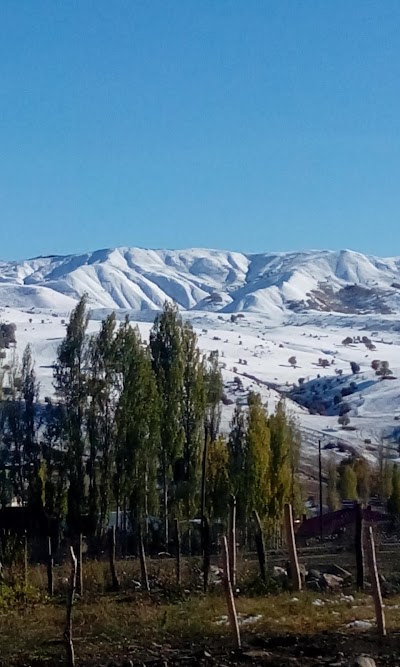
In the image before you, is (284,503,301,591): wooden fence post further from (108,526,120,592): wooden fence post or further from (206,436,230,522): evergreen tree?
(206,436,230,522): evergreen tree

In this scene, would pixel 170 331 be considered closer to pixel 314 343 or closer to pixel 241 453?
pixel 241 453

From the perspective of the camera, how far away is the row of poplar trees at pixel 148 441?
33.9 meters

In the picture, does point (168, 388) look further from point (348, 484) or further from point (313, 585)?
point (348, 484)

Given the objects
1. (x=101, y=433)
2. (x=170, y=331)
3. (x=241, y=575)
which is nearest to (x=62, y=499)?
(x=101, y=433)

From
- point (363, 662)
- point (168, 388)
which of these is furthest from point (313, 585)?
point (168, 388)

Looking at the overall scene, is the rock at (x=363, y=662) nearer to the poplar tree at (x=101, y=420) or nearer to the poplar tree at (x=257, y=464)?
the poplar tree at (x=257, y=464)

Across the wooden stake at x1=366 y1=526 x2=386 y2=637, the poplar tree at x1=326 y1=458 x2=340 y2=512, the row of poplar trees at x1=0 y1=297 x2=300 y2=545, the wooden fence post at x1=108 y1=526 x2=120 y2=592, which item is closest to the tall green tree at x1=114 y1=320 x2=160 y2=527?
the row of poplar trees at x1=0 y1=297 x2=300 y2=545

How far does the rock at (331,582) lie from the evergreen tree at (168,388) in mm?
14247

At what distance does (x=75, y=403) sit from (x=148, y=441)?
545 cm

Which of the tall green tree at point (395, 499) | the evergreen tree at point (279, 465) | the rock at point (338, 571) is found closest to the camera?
the rock at point (338, 571)

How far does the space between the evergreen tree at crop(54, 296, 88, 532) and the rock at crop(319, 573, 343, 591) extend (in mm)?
14700

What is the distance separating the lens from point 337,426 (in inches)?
4146

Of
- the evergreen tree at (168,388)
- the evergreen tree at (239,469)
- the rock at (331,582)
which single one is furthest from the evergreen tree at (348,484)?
the rock at (331,582)

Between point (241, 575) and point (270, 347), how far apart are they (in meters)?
154
